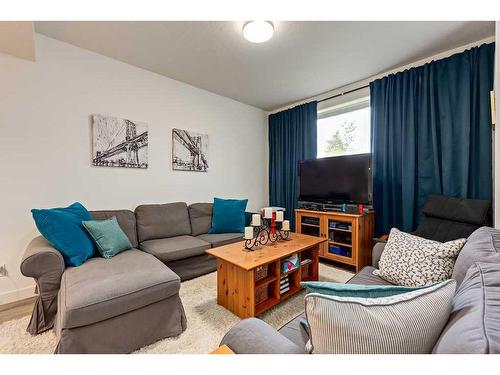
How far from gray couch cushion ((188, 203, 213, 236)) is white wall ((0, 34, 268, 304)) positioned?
0.24m

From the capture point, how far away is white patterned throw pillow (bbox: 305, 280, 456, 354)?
0.56 metres

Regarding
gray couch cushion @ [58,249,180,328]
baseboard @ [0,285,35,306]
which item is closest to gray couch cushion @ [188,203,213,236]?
gray couch cushion @ [58,249,180,328]

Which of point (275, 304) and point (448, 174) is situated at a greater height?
point (448, 174)

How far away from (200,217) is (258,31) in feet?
7.36

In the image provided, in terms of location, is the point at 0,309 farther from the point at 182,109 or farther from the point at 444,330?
the point at 444,330

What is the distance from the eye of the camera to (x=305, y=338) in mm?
825

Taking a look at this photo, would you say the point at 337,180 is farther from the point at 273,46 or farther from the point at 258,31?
the point at 258,31

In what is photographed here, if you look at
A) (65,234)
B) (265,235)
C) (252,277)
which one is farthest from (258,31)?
(65,234)

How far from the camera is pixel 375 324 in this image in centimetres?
57

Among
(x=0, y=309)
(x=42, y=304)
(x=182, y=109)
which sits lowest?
(x=0, y=309)

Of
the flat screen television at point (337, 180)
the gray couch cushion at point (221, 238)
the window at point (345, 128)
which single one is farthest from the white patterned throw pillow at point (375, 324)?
the window at point (345, 128)

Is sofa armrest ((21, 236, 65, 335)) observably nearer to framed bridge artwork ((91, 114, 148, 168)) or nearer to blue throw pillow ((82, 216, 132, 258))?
blue throw pillow ((82, 216, 132, 258))
